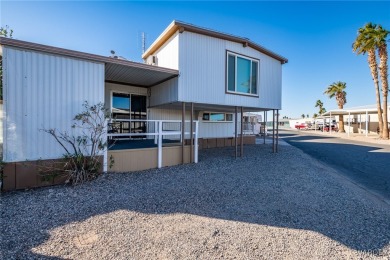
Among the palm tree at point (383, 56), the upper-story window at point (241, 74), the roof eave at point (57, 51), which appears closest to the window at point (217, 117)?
the upper-story window at point (241, 74)

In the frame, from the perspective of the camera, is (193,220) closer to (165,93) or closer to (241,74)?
(165,93)

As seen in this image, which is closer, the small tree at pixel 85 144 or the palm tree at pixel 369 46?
the small tree at pixel 85 144

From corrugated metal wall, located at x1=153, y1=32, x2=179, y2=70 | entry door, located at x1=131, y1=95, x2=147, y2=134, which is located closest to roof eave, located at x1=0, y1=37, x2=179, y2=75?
corrugated metal wall, located at x1=153, y1=32, x2=179, y2=70

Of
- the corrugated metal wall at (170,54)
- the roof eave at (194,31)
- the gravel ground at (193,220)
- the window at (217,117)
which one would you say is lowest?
the gravel ground at (193,220)

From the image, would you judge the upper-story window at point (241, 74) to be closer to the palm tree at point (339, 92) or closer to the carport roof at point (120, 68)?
the carport roof at point (120, 68)

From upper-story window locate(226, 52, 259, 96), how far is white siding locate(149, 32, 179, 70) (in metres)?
2.32

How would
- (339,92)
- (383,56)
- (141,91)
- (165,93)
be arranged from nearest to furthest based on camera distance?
(165,93) < (141,91) < (383,56) < (339,92)

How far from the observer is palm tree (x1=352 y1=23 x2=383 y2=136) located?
19.0m

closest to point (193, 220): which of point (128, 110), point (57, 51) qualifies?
point (57, 51)

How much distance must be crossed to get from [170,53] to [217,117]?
235 inches

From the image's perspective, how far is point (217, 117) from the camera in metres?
12.6

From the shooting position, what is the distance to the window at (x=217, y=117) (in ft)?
40.0

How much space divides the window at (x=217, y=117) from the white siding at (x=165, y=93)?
382 cm

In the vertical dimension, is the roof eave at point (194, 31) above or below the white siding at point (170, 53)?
above
